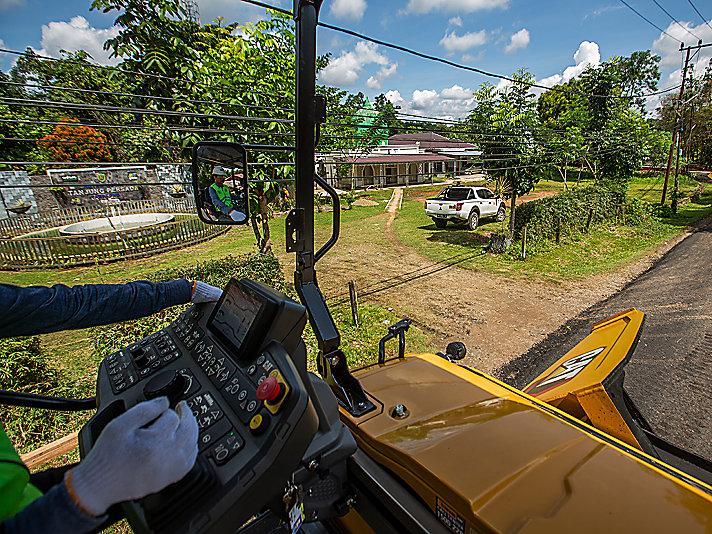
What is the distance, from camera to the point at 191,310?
181cm

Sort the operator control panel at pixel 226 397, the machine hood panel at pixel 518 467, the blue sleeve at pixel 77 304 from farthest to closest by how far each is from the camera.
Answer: the blue sleeve at pixel 77 304 → the machine hood panel at pixel 518 467 → the operator control panel at pixel 226 397

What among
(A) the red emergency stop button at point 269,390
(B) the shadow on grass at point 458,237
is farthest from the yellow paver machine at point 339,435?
→ (B) the shadow on grass at point 458,237

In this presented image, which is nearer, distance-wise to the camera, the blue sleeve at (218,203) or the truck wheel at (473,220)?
the blue sleeve at (218,203)

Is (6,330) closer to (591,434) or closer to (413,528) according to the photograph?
(413,528)

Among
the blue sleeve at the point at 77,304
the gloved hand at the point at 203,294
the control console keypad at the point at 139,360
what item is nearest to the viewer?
the blue sleeve at the point at 77,304

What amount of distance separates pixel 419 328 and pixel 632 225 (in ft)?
45.3

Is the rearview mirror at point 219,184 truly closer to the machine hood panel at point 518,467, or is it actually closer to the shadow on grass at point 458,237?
the machine hood panel at point 518,467

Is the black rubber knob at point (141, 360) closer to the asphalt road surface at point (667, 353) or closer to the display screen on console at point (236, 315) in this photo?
the display screen on console at point (236, 315)

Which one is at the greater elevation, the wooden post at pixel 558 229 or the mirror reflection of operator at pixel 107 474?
the mirror reflection of operator at pixel 107 474

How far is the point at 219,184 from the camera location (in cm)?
211

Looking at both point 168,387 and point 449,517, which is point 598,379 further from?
point 168,387

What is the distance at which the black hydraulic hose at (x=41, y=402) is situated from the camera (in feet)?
4.76

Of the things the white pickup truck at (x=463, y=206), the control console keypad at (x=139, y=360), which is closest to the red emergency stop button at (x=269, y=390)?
the control console keypad at (x=139, y=360)

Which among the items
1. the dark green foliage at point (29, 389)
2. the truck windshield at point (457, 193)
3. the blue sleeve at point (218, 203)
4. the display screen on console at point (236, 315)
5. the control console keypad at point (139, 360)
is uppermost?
the truck windshield at point (457, 193)
